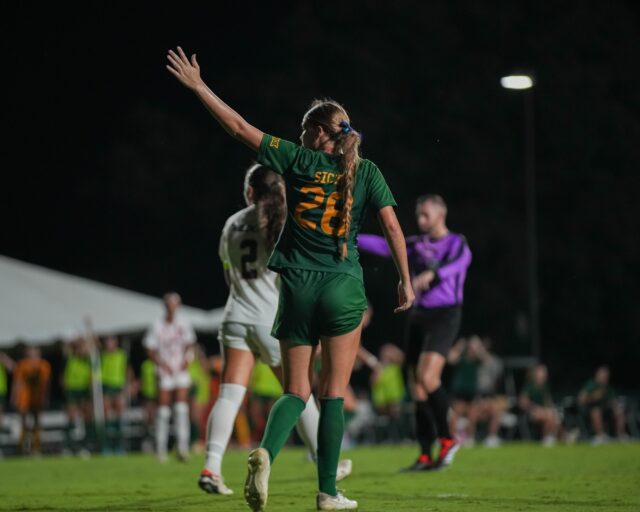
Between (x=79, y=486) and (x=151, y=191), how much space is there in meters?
34.5

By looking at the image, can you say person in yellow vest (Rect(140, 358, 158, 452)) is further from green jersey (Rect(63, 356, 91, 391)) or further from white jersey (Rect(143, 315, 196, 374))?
white jersey (Rect(143, 315, 196, 374))

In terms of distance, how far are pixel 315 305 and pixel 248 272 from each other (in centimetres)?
221

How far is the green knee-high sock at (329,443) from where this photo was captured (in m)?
6.58

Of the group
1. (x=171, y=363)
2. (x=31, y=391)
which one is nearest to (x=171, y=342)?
(x=171, y=363)

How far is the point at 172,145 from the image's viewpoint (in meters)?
44.6

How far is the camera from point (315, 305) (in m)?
6.56

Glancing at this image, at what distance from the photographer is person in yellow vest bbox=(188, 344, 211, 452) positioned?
70.9 ft

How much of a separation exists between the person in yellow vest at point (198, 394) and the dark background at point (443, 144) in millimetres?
13985

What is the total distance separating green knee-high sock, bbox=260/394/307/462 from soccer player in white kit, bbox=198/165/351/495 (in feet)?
6.26

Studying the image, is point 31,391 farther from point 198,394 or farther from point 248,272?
point 248,272

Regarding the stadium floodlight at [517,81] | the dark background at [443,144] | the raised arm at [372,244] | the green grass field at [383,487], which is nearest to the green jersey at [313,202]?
the green grass field at [383,487]

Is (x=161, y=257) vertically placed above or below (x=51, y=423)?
above

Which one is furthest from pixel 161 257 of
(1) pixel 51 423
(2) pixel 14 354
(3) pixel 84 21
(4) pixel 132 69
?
(2) pixel 14 354

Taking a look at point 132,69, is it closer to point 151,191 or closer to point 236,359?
point 151,191
